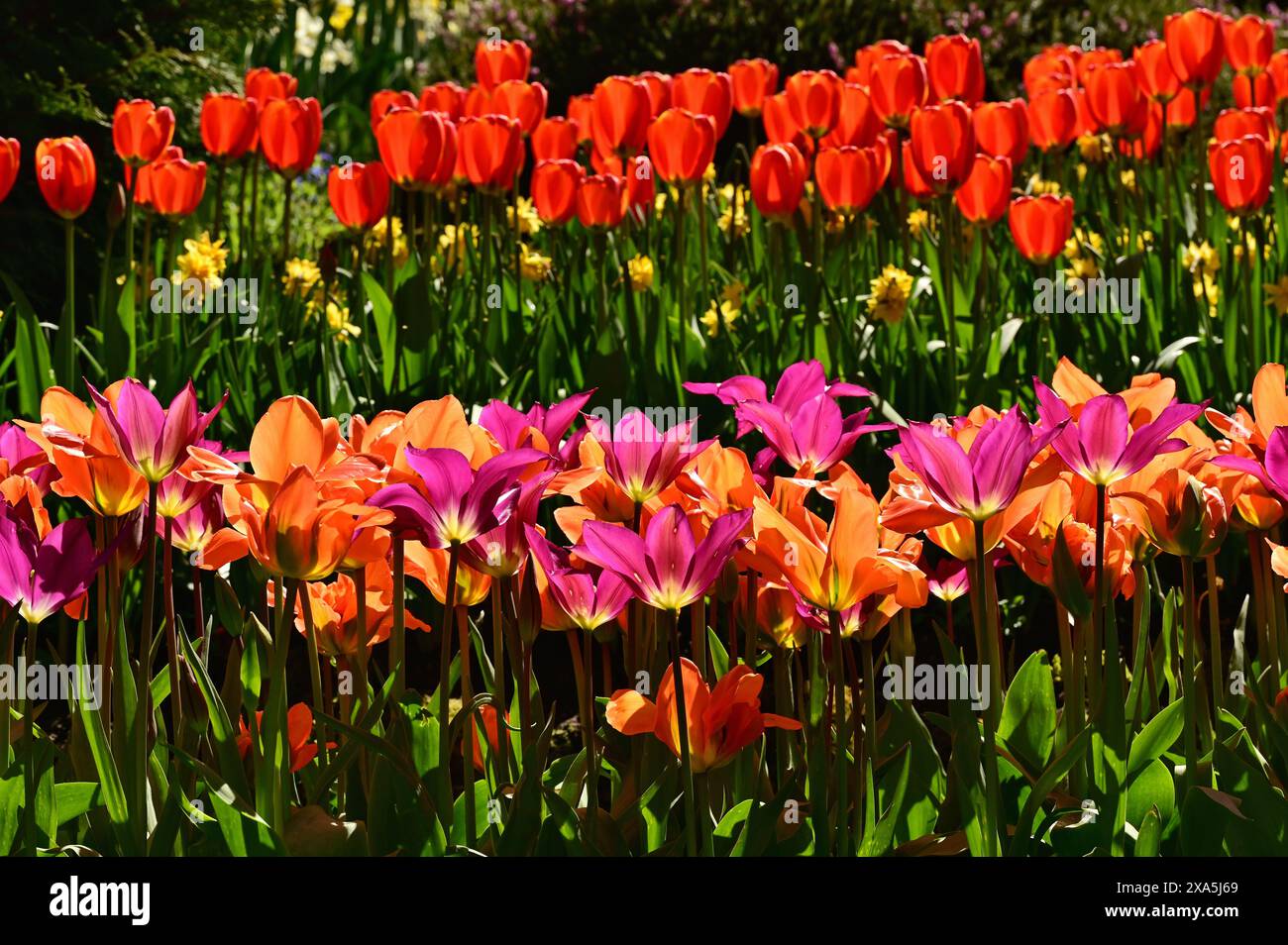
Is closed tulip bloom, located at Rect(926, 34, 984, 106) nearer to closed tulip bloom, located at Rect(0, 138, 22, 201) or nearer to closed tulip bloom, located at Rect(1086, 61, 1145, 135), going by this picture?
closed tulip bloom, located at Rect(1086, 61, 1145, 135)

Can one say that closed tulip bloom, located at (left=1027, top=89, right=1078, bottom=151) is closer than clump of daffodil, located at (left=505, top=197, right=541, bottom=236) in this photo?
Yes

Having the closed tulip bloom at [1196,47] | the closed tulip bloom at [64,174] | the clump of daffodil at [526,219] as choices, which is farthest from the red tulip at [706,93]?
the closed tulip bloom at [64,174]

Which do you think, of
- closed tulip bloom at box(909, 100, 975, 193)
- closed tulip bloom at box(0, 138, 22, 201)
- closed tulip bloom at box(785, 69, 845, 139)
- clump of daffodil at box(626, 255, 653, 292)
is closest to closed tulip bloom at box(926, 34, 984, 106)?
closed tulip bloom at box(785, 69, 845, 139)

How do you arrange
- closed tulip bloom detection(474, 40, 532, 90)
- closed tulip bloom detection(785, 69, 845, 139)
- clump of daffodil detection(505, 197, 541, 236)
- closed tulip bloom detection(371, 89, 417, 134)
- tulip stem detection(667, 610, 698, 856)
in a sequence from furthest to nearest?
clump of daffodil detection(505, 197, 541, 236), closed tulip bloom detection(474, 40, 532, 90), closed tulip bloom detection(371, 89, 417, 134), closed tulip bloom detection(785, 69, 845, 139), tulip stem detection(667, 610, 698, 856)

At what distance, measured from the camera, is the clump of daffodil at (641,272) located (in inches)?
151

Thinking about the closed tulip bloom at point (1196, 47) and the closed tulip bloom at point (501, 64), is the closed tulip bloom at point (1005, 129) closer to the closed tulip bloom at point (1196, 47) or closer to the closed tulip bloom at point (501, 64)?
the closed tulip bloom at point (1196, 47)

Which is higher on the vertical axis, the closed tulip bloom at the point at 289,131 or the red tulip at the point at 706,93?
the red tulip at the point at 706,93

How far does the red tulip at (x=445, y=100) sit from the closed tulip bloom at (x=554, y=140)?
322 mm

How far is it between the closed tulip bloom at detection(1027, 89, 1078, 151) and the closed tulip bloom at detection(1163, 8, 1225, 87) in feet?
1.00

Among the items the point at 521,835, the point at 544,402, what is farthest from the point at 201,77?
the point at 521,835

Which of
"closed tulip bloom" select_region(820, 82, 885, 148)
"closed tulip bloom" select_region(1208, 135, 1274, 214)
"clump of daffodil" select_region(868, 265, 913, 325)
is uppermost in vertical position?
"closed tulip bloom" select_region(820, 82, 885, 148)

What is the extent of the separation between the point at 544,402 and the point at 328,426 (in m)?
1.92

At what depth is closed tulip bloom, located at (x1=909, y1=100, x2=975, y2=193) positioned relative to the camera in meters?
3.34
